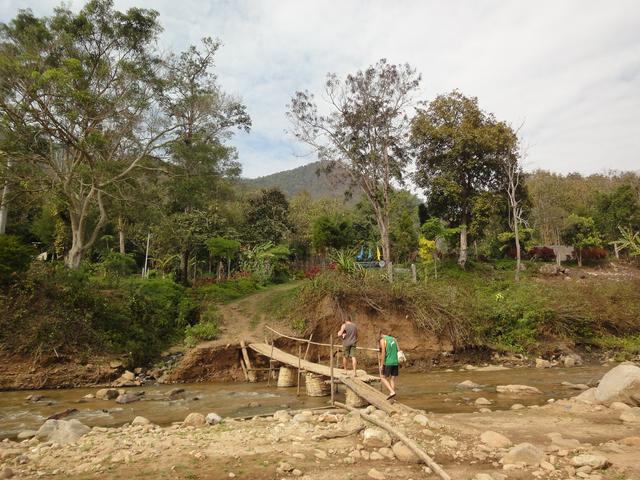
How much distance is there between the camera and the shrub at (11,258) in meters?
16.5

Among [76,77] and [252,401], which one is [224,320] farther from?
[76,77]

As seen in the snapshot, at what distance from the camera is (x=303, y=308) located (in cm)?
2062

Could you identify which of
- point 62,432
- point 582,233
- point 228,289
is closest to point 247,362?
point 228,289

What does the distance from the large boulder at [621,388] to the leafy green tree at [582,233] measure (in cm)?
2960

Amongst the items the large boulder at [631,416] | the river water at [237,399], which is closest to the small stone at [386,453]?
the river water at [237,399]

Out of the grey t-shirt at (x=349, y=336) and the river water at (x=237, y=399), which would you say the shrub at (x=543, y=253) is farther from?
the grey t-shirt at (x=349, y=336)

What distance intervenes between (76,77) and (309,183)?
101443 millimetres

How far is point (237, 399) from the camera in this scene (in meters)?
13.5

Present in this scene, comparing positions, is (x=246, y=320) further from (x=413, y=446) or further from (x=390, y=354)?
(x=413, y=446)

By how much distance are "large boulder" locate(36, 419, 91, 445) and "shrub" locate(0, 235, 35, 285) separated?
31.9 feet

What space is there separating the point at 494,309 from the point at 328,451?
16482mm

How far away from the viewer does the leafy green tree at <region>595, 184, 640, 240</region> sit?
38656mm

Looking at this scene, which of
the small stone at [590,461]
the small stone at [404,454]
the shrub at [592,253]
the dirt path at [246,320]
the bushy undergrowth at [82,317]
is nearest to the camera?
the small stone at [590,461]

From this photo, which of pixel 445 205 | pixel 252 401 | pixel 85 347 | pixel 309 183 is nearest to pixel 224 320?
pixel 85 347
